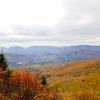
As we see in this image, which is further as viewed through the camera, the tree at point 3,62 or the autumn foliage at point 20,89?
the autumn foliage at point 20,89

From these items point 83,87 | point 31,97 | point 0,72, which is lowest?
point 83,87

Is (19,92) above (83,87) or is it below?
above

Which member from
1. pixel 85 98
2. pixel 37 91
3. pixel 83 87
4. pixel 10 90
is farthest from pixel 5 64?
pixel 83 87

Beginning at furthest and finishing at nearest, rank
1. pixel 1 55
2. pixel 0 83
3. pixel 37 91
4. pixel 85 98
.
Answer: pixel 85 98 → pixel 37 91 → pixel 0 83 → pixel 1 55

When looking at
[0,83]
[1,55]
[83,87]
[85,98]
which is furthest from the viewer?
[83,87]

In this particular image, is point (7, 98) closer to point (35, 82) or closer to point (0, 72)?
point (0, 72)

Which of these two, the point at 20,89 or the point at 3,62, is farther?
the point at 20,89

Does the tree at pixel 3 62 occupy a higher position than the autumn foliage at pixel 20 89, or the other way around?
the tree at pixel 3 62

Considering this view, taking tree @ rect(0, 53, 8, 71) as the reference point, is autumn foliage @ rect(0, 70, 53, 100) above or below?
below

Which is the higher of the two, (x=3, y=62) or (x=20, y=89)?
(x=3, y=62)

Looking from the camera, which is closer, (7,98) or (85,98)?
(7,98)

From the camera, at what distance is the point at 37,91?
218 ft

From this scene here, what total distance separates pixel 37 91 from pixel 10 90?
9032mm

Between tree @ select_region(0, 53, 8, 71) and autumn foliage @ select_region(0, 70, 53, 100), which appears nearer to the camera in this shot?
tree @ select_region(0, 53, 8, 71)
